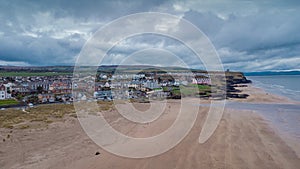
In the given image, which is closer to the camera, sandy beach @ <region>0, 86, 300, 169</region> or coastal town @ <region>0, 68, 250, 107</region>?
sandy beach @ <region>0, 86, 300, 169</region>

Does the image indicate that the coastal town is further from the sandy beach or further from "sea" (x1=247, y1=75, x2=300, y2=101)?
the sandy beach

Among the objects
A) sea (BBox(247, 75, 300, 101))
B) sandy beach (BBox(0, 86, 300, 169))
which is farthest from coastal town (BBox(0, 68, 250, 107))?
sandy beach (BBox(0, 86, 300, 169))

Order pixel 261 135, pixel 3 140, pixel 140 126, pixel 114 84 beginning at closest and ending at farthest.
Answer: pixel 3 140 < pixel 261 135 < pixel 140 126 < pixel 114 84

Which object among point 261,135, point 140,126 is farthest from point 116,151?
point 261,135

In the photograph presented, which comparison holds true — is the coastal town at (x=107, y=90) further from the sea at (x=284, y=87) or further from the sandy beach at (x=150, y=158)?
the sandy beach at (x=150, y=158)

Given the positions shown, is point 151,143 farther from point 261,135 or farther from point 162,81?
point 162,81

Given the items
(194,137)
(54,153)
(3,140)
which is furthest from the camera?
(194,137)

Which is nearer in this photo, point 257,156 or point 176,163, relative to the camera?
point 176,163

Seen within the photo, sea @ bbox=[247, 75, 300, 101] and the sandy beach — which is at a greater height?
sea @ bbox=[247, 75, 300, 101]
